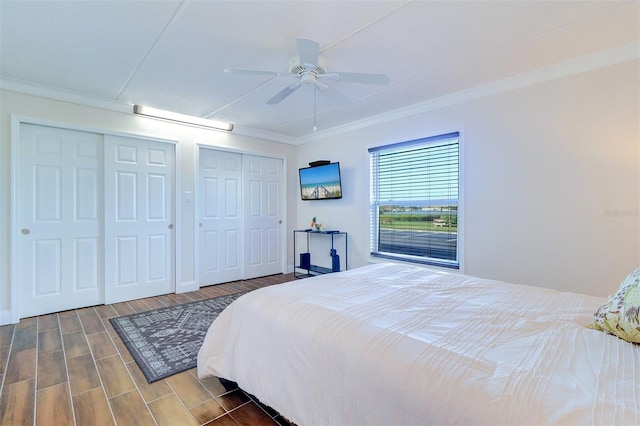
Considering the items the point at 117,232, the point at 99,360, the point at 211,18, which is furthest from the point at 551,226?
the point at 117,232

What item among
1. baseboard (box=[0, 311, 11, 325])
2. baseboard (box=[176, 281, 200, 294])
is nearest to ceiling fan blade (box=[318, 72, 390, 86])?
baseboard (box=[176, 281, 200, 294])

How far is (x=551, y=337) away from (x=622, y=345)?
212mm

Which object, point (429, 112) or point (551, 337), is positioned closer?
point (551, 337)

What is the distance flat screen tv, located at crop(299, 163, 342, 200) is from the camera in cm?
443

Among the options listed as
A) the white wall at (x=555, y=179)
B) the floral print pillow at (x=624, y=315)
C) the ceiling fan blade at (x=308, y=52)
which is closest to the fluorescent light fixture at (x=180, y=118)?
the ceiling fan blade at (x=308, y=52)

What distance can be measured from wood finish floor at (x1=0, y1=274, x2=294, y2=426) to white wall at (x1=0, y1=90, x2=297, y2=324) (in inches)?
41.9

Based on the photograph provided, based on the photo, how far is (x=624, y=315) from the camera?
3.72 ft

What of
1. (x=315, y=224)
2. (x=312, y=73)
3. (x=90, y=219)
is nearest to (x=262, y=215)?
(x=315, y=224)

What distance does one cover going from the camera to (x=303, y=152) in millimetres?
5230

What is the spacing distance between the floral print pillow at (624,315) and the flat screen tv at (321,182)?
3.34 m

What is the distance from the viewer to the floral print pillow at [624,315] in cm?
109

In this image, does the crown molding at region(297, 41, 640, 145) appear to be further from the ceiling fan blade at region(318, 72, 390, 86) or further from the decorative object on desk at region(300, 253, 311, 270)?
the decorative object on desk at region(300, 253, 311, 270)

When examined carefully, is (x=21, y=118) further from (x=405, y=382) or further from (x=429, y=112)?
(x=429, y=112)

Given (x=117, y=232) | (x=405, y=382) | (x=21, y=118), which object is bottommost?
(x=405, y=382)
